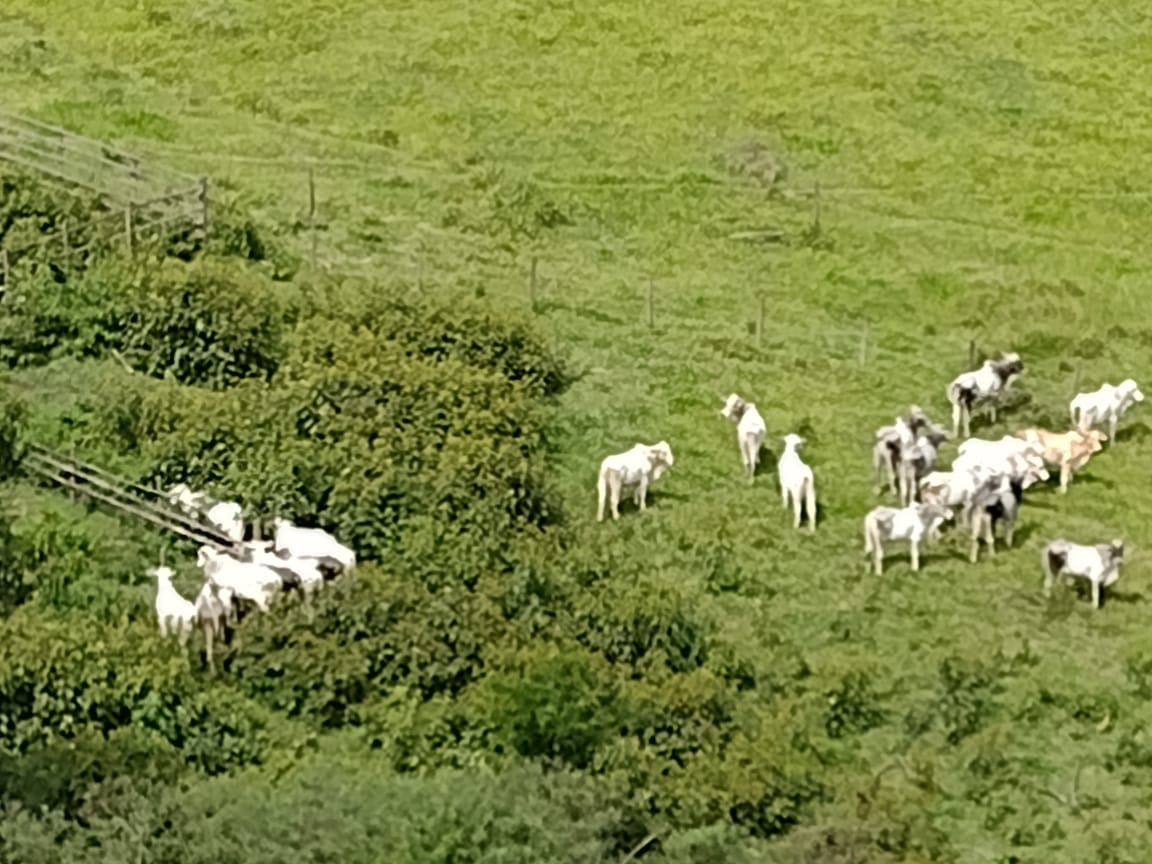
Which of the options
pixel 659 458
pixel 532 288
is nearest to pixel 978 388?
pixel 659 458

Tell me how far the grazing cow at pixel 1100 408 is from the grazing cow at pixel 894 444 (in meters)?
2.90

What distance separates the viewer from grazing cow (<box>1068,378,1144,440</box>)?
103 feet

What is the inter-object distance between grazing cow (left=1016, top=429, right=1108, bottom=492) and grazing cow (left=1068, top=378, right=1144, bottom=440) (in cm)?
75

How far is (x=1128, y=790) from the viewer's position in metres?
23.0

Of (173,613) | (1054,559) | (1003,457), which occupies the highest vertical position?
(1003,457)

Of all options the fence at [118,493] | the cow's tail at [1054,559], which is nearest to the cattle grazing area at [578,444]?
the cow's tail at [1054,559]

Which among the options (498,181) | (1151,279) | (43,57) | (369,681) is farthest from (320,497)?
(43,57)

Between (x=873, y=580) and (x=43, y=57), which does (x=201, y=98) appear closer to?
(x=43, y=57)

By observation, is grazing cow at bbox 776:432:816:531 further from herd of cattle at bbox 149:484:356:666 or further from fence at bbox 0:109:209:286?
fence at bbox 0:109:209:286

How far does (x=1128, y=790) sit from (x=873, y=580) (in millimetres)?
4823

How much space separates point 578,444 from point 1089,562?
24.3ft

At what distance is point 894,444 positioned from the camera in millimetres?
29031

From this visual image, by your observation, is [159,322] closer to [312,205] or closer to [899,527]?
[312,205]

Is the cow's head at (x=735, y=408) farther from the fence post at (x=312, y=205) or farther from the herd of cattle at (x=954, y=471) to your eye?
the fence post at (x=312, y=205)
